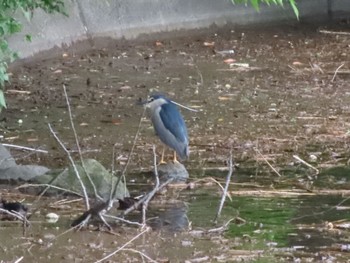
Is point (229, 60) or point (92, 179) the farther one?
point (229, 60)

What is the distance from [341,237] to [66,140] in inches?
118

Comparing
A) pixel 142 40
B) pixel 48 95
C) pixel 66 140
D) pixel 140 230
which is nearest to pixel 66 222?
pixel 140 230

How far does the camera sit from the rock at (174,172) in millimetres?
7133

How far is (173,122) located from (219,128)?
3.90 feet

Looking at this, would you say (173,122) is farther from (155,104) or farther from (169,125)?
(155,104)

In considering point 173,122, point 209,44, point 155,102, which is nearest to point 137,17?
point 209,44

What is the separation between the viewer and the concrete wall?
1169 cm

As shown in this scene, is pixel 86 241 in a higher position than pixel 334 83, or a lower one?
higher

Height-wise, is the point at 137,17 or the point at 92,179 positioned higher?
the point at 92,179

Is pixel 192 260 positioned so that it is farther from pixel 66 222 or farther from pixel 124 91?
pixel 124 91

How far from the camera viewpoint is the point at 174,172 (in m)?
7.19

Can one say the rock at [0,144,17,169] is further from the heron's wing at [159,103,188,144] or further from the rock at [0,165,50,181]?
the heron's wing at [159,103,188,144]

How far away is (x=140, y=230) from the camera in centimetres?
576

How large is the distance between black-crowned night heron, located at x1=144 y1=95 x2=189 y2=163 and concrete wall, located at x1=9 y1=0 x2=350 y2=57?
3570 millimetres
